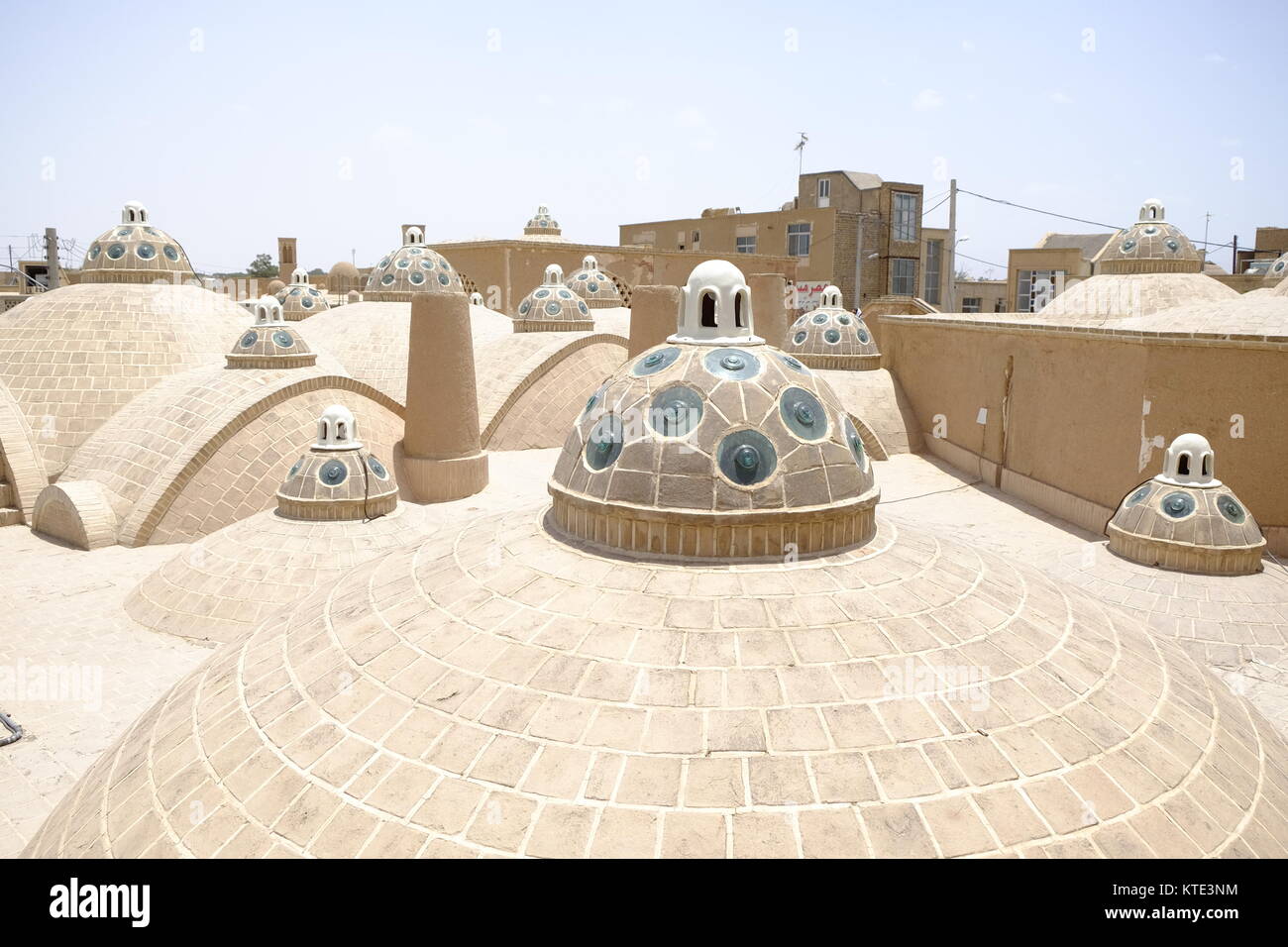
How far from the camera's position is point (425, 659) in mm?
4234

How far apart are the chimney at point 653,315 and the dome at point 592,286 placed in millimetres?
10498

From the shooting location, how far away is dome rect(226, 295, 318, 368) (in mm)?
15516

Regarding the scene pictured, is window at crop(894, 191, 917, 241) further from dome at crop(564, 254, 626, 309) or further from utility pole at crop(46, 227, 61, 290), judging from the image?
utility pole at crop(46, 227, 61, 290)

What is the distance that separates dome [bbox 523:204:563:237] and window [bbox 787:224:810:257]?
10254 mm

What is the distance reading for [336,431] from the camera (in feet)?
39.8

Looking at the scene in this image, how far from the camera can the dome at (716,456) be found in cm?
468

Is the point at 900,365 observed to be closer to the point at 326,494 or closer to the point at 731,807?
the point at 326,494

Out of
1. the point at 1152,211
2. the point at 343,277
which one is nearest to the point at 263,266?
the point at 343,277

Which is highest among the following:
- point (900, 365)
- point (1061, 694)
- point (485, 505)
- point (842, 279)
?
point (842, 279)

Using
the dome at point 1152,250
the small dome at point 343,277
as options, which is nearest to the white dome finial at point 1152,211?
the dome at point 1152,250

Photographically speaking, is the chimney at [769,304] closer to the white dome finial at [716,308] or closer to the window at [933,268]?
the white dome finial at [716,308]

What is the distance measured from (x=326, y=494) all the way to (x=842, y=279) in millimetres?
28999

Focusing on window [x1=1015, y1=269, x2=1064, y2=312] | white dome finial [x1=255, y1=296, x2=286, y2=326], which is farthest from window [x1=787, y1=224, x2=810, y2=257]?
white dome finial [x1=255, y1=296, x2=286, y2=326]
